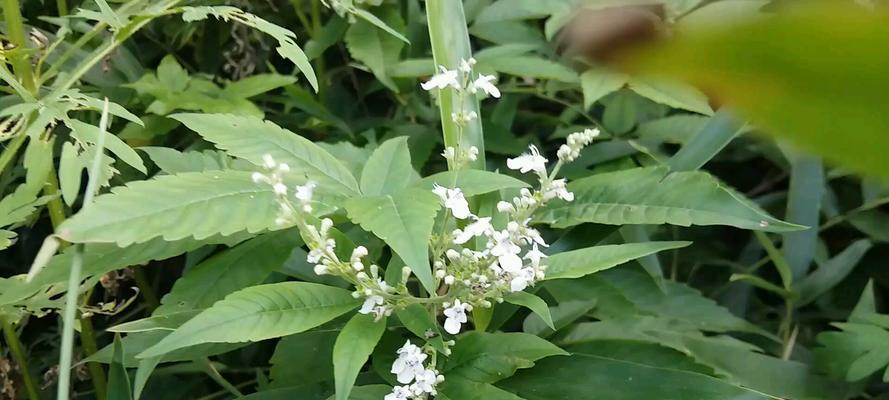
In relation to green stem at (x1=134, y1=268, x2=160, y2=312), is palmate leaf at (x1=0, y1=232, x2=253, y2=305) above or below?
above

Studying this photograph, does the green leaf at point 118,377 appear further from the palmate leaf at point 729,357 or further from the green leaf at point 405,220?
the palmate leaf at point 729,357

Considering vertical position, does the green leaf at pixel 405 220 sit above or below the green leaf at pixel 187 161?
below

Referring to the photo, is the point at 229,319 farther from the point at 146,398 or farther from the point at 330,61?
the point at 330,61

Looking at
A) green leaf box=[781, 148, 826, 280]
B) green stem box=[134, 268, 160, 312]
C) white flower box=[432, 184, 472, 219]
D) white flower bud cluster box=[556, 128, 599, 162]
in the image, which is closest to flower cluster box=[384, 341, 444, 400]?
white flower box=[432, 184, 472, 219]

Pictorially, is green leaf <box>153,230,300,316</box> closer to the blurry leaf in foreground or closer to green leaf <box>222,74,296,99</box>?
green leaf <box>222,74,296,99</box>

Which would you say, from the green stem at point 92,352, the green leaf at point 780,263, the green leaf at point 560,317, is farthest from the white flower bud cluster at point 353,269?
the green leaf at point 780,263

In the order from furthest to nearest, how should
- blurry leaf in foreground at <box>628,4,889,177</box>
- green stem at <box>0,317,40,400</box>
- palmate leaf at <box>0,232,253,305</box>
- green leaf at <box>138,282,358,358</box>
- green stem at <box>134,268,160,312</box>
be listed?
green stem at <box>134,268,160,312</box> < green stem at <box>0,317,40,400</box> < palmate leaf at <box>0,232,253,305</box> < green leaf at <box>138,282,358,358</box> < blurry leaf in foreground at <box>628,4,889,177</box>

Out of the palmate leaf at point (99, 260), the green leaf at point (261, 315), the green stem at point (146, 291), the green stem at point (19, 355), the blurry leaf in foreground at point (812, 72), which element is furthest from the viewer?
the green stem at point (146, 291)

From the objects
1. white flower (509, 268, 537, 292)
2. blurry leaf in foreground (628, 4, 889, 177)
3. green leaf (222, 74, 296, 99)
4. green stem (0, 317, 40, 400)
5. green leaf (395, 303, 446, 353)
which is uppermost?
green leaf (222, 74, 296, 99)
